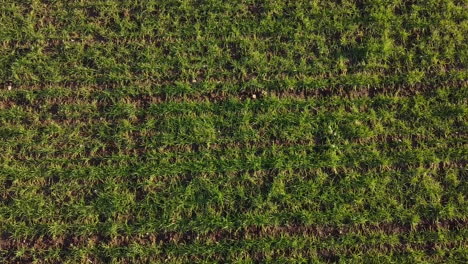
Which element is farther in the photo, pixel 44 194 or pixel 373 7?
pixel 373 7

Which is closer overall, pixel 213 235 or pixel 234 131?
pixel 213 235

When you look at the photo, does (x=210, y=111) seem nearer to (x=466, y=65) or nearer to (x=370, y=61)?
(x=370, y=61)

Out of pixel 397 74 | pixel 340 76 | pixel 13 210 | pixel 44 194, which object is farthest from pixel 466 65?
pixel 13 210

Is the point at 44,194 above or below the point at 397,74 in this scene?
below

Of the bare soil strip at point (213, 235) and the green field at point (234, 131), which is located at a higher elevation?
the green field at point (234, 131)

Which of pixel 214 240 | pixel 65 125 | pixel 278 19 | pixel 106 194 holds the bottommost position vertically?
pixel 214 240

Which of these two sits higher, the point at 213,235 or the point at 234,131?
the point at 234,131

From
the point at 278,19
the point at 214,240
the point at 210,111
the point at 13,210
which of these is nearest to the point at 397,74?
the point at 278,19

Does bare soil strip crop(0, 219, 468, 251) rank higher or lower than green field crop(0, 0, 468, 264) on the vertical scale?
lower
